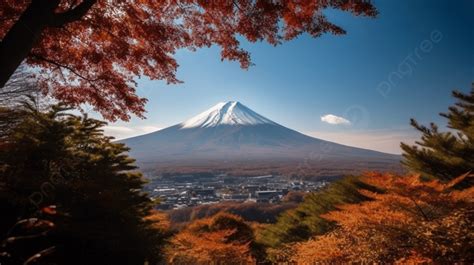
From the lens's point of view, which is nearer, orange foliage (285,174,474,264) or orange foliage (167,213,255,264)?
orange foliage (285,174,474,264)

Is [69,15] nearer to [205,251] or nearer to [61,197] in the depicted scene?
[61,197]

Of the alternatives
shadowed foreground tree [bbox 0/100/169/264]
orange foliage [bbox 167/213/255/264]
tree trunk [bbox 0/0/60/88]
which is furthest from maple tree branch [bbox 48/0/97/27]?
orange foliage [bbox 167/213/255/264]

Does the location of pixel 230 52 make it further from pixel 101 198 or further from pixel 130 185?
pixel 130 185

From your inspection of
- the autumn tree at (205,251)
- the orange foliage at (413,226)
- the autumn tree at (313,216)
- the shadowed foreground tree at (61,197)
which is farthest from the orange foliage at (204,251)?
the orange foliage at (413,226)

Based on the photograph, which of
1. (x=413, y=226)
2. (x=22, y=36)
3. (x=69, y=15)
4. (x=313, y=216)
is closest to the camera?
(x=22, y=36)

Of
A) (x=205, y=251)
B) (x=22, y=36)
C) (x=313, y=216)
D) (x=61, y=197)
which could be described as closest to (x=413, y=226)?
(x=22, y=36)

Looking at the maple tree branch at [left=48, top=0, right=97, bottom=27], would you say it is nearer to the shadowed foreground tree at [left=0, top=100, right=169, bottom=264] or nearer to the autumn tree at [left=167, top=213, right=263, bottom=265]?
the shadowed foreground tree at [left=0, top=100, right=169, bottom=264]
